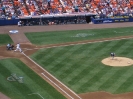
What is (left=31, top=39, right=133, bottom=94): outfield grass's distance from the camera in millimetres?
33656

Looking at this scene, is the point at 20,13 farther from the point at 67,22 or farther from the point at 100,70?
the point at 100,70

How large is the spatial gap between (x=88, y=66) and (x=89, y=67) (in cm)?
43

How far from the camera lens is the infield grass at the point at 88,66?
33656 millimetres

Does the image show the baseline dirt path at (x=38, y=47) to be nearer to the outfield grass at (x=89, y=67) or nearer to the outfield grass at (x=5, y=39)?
the outfield grass at (x=5, y=39)

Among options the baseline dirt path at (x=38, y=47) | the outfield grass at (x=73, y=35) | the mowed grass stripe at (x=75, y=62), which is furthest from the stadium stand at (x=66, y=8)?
the mowed grass stripe at (x=75, y=62)

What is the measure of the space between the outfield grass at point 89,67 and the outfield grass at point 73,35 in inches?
158

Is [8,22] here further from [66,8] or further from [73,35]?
[73,35]

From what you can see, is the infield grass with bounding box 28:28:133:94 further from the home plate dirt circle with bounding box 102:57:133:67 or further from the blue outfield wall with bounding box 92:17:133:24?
the blue outfield wall with bounding box 92:17:133:24

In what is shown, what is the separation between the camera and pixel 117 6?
226 feet

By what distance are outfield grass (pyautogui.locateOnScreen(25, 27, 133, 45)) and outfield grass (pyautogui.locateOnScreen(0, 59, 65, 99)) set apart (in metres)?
12.2

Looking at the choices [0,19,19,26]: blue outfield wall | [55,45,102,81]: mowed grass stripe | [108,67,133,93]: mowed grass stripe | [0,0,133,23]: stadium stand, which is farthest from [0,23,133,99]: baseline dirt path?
[0,0,133,23]: stadium stand

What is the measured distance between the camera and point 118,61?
41.2 metres

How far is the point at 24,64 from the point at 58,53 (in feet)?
20.4

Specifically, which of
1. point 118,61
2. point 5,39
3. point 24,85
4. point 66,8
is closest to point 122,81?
point 118,61
